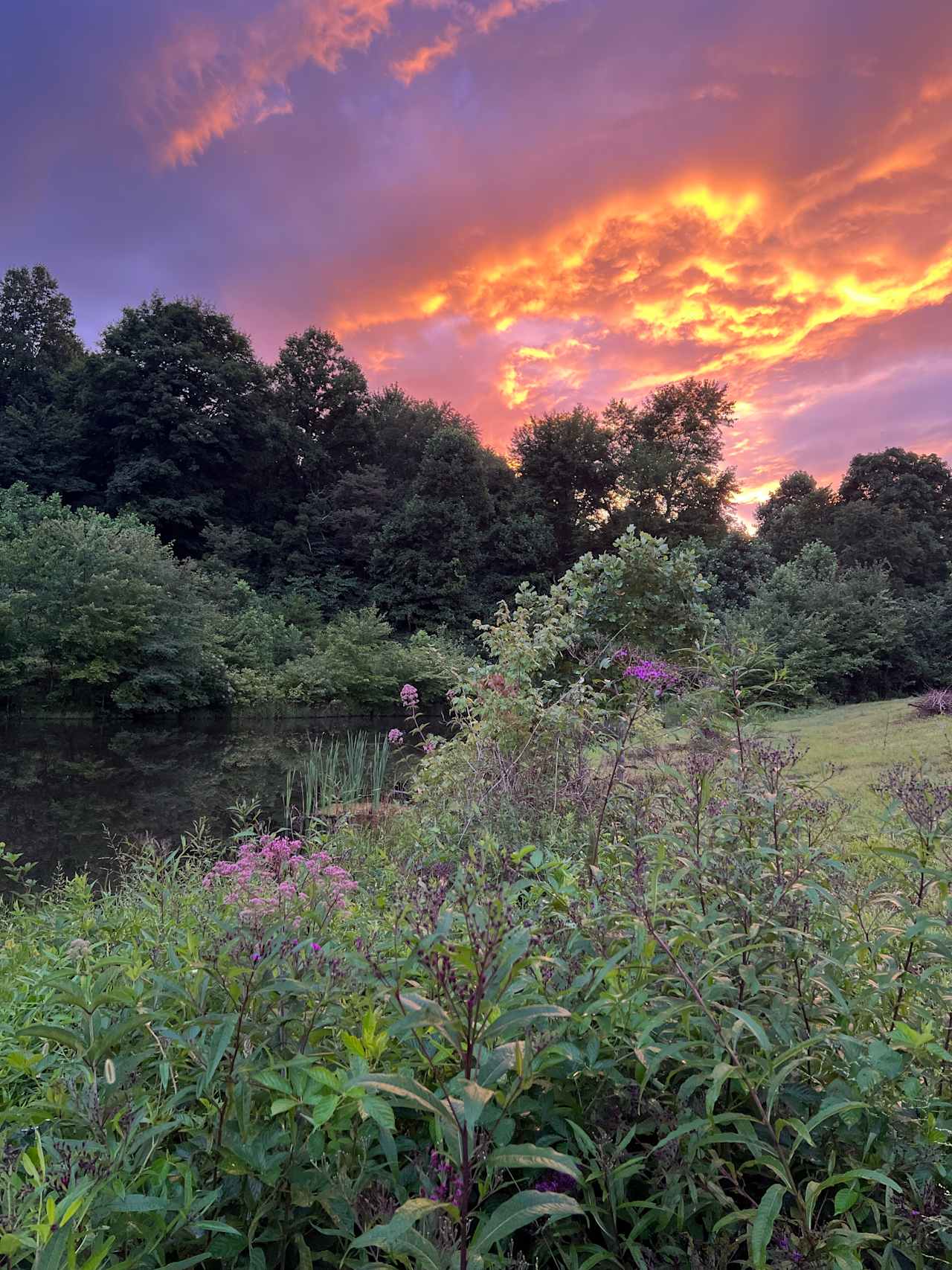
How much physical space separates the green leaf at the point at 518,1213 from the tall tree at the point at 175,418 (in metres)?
23.8

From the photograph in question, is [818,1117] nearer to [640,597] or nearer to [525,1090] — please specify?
[525,1090]

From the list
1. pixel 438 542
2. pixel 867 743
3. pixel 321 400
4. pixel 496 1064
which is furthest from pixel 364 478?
pixel 496 1064

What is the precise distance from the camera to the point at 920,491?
2881 cm

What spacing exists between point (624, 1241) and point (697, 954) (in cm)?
37

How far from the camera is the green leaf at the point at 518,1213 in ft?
1.74

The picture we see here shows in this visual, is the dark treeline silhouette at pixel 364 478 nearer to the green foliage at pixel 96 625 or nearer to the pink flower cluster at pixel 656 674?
the green foliage at pixel 96 625

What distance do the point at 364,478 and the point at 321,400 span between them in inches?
196

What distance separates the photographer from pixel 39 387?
2589 centimetres

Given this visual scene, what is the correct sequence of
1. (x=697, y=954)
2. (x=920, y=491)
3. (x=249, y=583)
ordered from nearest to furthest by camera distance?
(x=697, y=954) → (x=249, y=583) → (x=920, y=491)

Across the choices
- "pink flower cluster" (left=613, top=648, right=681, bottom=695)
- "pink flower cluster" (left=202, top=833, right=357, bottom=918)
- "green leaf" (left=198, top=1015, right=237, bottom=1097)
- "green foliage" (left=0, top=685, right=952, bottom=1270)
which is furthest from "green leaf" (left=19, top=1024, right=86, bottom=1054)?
"pink flower cluster" (left=613, top=648, right=681, bottom=695)

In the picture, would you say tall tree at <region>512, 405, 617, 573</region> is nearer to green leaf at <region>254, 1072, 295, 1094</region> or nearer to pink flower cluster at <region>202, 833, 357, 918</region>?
pink flower cluster at <region>202, 833, 357, 918</region>

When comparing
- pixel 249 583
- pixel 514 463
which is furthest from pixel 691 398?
pixel 249 583

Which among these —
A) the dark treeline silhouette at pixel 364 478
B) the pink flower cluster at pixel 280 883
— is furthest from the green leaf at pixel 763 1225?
the dark treeline silhouette at pixel 364 478

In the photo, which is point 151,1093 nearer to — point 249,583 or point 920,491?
point 249,583
